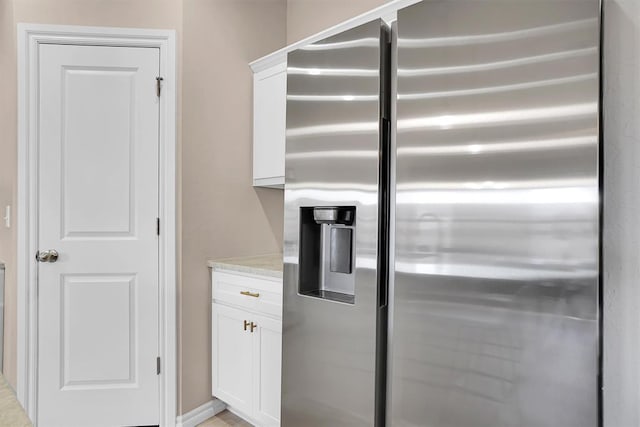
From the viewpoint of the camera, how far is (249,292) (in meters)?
2.05

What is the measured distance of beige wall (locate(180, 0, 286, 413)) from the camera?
225cm

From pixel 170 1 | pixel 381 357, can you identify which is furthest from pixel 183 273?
pixel 170 1

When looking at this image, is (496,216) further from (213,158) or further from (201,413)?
(201,413)

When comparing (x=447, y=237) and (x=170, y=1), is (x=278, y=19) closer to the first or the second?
(x=170, y=1)

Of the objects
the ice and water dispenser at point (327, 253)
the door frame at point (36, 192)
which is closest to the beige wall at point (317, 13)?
the door frame at point (36, 192)

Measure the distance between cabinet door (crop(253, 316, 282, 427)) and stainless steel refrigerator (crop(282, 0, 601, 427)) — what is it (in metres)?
0.25

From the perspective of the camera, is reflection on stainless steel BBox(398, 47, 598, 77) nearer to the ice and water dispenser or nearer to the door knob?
the ice and water dispenser

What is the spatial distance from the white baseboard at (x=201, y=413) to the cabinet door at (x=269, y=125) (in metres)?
1.31

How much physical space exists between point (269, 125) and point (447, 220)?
1395mm

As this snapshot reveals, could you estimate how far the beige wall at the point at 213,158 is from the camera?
225 centimetres

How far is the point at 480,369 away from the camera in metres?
1.16

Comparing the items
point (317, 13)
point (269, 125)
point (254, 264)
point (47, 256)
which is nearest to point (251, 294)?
point (254, 264)

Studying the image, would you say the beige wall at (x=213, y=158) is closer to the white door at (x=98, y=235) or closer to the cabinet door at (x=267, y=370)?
the white door at (x=98, y=235)

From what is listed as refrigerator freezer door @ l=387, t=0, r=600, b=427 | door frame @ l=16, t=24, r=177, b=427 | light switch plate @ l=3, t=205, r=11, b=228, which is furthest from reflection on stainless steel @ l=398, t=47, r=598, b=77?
light switch plate @ l=3, t=205, r=11, b=228
